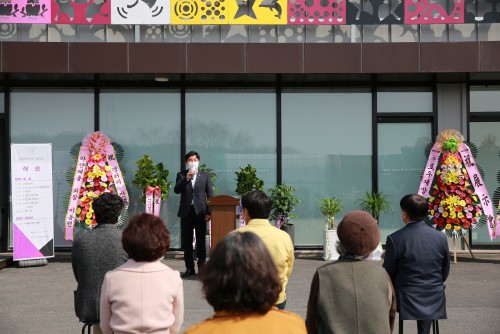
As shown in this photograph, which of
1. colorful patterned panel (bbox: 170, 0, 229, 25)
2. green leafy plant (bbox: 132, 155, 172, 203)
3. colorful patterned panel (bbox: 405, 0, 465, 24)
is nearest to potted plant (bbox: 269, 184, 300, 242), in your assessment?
green leafy plant (bbox: 132, 155, 172, 203)

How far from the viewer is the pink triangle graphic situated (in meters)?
12.2

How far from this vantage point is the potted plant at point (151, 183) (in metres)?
13.1

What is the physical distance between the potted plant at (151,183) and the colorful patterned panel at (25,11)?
3117mm

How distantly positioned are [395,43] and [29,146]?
6.60 metres

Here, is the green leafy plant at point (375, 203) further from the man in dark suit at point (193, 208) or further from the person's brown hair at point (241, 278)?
the person's brown hair at point (241, 278)

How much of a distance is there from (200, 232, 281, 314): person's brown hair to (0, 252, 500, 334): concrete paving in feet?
15.0

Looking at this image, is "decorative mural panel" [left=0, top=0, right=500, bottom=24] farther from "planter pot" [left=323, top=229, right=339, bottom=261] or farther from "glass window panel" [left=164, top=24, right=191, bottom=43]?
"planter pot" [left=323, top=229, right=339, bottom=261]

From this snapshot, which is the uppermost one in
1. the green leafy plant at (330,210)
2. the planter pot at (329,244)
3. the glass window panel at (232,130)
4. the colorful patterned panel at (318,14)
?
the colorful patterned panel at (318,14)

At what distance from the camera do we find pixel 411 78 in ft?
44.9

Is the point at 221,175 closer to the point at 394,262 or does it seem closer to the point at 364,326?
the point at 394,262

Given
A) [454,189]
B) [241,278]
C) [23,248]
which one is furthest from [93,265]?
[454,189]

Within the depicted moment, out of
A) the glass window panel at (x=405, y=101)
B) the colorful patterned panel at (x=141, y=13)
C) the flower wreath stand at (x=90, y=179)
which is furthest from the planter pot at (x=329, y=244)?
the colorful patterned panel at (x=141, y=13)

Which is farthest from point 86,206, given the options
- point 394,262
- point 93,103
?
point 394,262


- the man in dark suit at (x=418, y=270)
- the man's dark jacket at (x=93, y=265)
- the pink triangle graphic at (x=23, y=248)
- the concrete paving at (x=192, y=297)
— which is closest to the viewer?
the man's dark jacket at (x=93, y=265)
